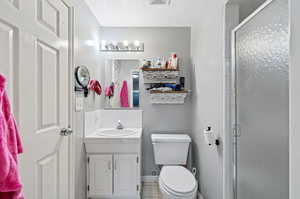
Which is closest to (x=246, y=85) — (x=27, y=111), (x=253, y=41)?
(x=253, y=41)

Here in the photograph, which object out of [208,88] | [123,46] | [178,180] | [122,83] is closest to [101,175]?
[178,180]

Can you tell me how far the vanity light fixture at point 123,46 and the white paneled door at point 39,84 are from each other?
3.88ft

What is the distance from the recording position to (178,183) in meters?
1.91

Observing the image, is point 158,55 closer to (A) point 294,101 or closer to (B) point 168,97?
(B) point 168,97

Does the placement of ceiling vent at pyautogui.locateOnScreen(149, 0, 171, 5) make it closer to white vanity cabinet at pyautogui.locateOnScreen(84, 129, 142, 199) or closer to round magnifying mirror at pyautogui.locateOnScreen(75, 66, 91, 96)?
round magnifying mirror at pyautogui.locateOnScreen(75, 66, 91, 96)

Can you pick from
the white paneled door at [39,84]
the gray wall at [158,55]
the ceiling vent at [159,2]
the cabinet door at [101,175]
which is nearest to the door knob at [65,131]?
the white paneled door at [39,84]

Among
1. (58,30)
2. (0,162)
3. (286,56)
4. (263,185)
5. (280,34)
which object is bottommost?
(263,185)

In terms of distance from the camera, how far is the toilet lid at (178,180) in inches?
70.8

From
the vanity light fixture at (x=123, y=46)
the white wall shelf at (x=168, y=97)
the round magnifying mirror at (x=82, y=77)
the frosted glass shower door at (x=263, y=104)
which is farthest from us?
the vanity light fixture at (x=123, y=46)

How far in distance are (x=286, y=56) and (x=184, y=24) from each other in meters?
2.15

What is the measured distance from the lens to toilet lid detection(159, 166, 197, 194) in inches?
70.8

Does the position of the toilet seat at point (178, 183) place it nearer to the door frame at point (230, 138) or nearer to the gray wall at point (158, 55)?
the door frame at point (230, 138)

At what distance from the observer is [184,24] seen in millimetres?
2887

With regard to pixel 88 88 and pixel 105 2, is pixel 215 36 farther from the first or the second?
pixel 88 88
